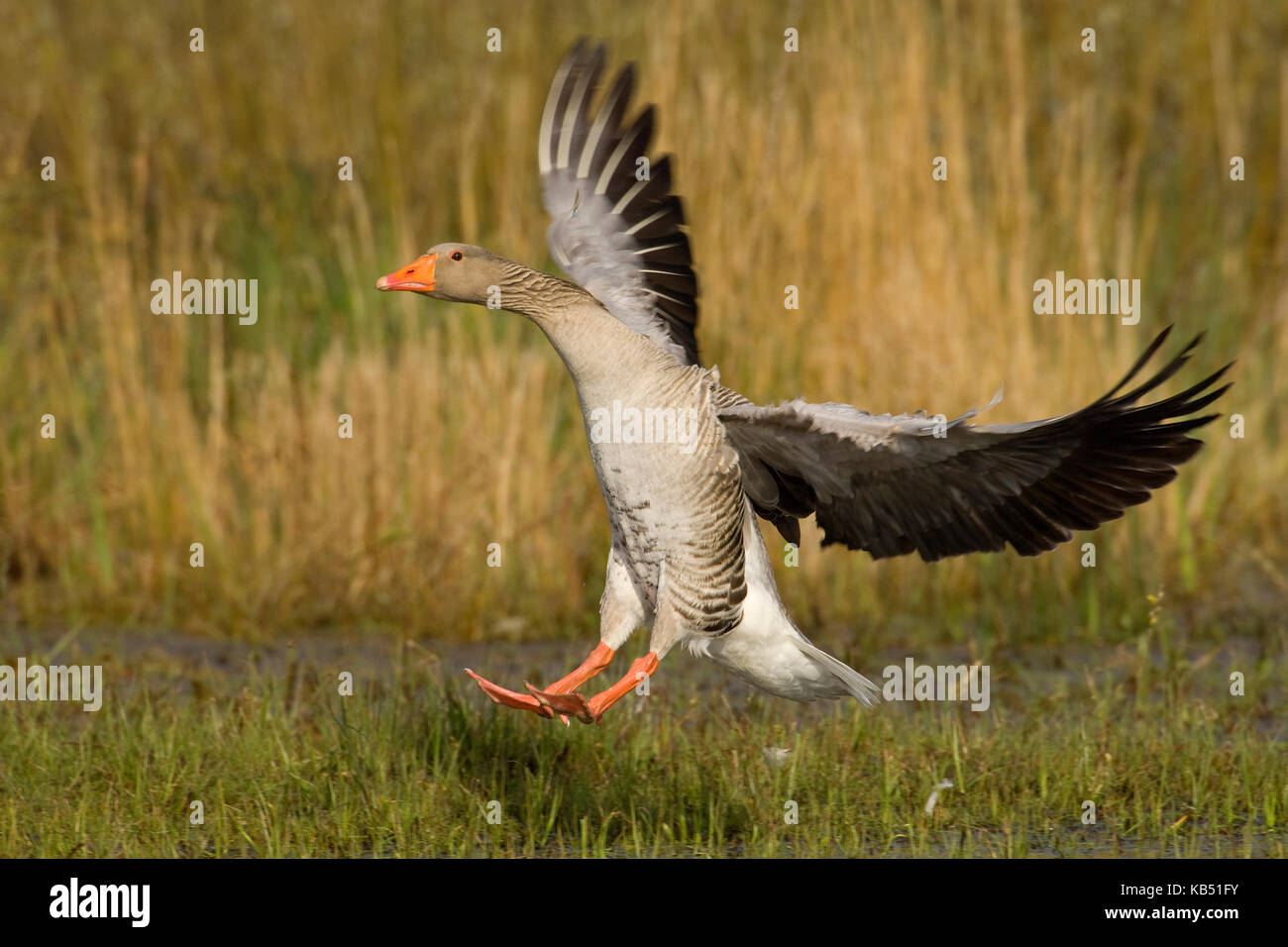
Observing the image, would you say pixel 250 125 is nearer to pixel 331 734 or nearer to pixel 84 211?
pixel 84 211

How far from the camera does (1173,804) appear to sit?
6027 mm

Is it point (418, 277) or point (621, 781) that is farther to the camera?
point (621, 781)

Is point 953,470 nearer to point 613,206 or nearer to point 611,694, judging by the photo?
point 611,694

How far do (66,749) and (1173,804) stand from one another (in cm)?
418

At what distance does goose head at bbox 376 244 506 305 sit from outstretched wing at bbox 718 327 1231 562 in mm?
978

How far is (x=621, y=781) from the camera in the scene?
5949 mm

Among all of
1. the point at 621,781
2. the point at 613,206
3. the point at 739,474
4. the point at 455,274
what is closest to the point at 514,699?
the point at 621,781

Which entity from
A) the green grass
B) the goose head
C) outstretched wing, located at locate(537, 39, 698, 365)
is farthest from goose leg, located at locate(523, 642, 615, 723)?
the goose head

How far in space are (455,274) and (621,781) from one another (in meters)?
1.94

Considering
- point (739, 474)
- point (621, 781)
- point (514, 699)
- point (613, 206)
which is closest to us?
point (514, 699)

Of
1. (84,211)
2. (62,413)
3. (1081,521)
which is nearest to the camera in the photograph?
(1081,521)

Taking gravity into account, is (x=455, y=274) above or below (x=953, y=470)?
above

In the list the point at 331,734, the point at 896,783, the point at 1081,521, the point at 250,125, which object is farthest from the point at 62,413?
the point at 1081,521

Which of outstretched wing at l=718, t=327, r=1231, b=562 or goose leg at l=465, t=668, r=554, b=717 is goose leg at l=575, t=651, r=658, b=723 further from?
outstretched wing at l=718, t=327, r=1231, b=562
